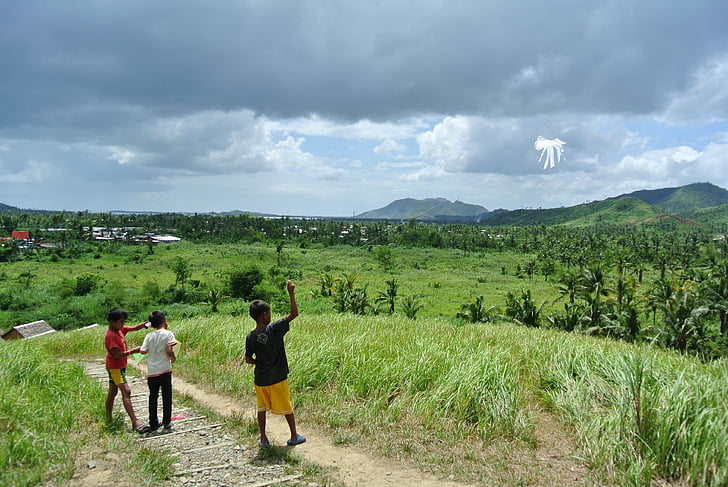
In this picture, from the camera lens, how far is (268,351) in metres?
4.73

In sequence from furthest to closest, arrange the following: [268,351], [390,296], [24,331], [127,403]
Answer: [390,296]
[24,331]
[127,403]
[268,351]

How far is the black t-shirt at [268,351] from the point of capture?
15.5 ft

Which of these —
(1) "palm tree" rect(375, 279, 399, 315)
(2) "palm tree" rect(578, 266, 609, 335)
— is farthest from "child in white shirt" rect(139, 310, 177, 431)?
(1) "palm tree" rect(375, 279, 399, 315)

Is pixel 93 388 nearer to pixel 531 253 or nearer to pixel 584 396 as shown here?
pixel 584 396

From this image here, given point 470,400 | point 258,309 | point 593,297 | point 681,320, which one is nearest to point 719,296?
point 681,320

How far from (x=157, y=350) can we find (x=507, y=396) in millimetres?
4624

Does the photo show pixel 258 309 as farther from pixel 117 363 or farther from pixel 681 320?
pixel 681 320

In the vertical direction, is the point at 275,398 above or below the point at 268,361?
below

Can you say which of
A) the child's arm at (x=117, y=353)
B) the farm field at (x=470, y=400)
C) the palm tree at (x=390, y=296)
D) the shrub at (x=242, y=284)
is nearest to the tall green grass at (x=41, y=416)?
the farm field at (x=470, y=400)

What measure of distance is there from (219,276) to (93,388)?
48786mm

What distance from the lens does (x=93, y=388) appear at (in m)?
6.48

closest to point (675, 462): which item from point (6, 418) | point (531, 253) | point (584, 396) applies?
point (584, 396)

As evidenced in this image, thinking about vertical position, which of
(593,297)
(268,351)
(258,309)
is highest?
(258,309)

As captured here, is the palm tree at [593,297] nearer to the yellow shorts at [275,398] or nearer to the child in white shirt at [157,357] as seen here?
the yellow shorts at [275,398]
